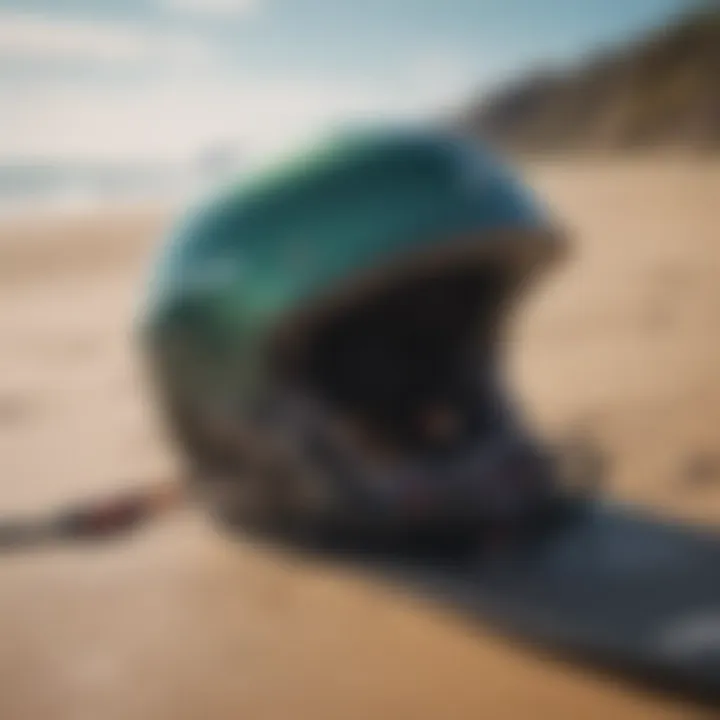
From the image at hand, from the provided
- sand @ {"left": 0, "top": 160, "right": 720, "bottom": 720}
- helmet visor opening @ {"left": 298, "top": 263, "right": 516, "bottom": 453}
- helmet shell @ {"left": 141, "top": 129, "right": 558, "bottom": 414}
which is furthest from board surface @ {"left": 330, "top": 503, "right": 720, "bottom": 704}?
helmet shell @ {"left": 141, "top": 129, "right": 558, "bottom": 414}

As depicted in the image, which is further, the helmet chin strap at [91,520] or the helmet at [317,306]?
the helmet chin strap at [91,520]

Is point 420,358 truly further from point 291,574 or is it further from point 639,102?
point 639,102

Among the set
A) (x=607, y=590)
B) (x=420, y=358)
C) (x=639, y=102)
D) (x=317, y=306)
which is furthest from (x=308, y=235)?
(x=639, y=102)

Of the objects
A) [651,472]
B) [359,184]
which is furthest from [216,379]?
[651,472]

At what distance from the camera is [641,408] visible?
372 centimetres

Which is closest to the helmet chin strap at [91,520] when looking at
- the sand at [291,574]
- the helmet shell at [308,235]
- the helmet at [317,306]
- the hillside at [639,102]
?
the sand at [291,574]

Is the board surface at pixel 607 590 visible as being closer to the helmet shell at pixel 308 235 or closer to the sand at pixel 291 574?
the sand at pixel 291 574

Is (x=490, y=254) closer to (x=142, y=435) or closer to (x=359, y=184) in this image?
(x=359, y=184)

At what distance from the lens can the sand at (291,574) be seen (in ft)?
6.97

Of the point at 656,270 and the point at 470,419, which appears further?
the point at 656,270

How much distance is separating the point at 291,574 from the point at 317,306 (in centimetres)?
69

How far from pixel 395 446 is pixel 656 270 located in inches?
135

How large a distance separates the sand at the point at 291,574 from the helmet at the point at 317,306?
23 cm

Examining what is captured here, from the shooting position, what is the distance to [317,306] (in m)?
2.71
